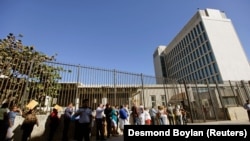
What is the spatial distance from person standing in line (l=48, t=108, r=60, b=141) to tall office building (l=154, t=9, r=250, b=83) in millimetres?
46570

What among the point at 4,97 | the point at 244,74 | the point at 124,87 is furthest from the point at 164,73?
the point at 4,97

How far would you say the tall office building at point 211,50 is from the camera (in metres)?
47.1

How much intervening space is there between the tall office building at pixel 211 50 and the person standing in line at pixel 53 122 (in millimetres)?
46570

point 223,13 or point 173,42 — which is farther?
point 173,42

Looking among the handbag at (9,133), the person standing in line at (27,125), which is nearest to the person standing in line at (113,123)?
the person standing in line at (27,125)

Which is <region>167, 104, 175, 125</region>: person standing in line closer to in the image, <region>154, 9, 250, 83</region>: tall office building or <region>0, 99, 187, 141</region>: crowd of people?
<region>0, 99, 187, 141</region>: crowd of people

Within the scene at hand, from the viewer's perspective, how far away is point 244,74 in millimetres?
47906

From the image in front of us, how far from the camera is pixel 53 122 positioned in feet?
21.2

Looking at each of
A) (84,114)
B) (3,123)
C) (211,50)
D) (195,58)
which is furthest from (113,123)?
(195,58)

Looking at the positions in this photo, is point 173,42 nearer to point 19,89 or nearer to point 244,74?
point 244,74

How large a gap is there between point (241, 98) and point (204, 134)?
14609 millimetres

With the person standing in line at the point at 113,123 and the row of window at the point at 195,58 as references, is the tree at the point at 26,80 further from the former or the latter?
the row of window at the point at 195,58

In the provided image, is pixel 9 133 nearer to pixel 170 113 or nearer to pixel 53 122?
pixel 53 122

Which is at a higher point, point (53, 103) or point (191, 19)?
point (191, 19)
